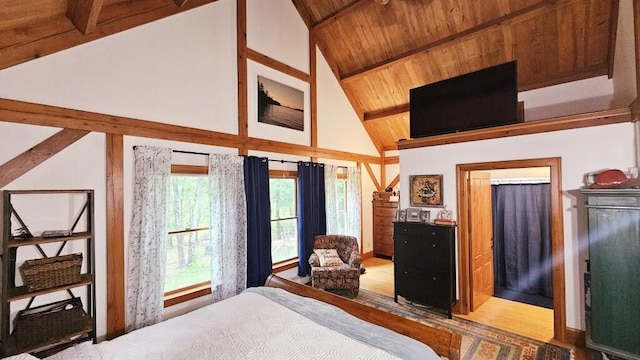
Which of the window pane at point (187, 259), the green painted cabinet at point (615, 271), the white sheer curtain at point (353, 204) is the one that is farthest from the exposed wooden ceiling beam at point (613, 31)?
the window pane at point (187, 259)

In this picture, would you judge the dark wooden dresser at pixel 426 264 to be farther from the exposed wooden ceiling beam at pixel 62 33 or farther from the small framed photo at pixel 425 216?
the exposed wooden ceiling beam at pixel 62 33

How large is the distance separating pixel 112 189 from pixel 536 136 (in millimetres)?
4853

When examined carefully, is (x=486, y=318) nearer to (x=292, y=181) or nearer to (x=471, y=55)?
(x=292, y=181)

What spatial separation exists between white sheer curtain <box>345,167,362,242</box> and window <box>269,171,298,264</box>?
1448 mm

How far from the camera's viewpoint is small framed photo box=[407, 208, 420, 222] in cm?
416

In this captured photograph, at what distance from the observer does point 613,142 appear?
2.85m

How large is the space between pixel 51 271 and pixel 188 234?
57.8 inches

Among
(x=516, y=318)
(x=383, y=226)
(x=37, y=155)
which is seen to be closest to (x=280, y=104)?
(x=37, y=155)

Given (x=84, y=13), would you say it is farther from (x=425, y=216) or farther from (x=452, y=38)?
(x=452, y=38)

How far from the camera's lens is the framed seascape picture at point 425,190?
159 inches

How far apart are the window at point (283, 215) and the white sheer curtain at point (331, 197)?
28.1 inches

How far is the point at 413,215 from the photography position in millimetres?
4199

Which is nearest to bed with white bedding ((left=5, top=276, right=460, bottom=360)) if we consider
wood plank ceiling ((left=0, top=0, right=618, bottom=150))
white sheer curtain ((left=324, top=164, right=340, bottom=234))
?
wood plank ceiling ((left=0, top=0, right=618, bottom=150))

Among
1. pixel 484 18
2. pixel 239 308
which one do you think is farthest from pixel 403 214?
pixel 484 18
